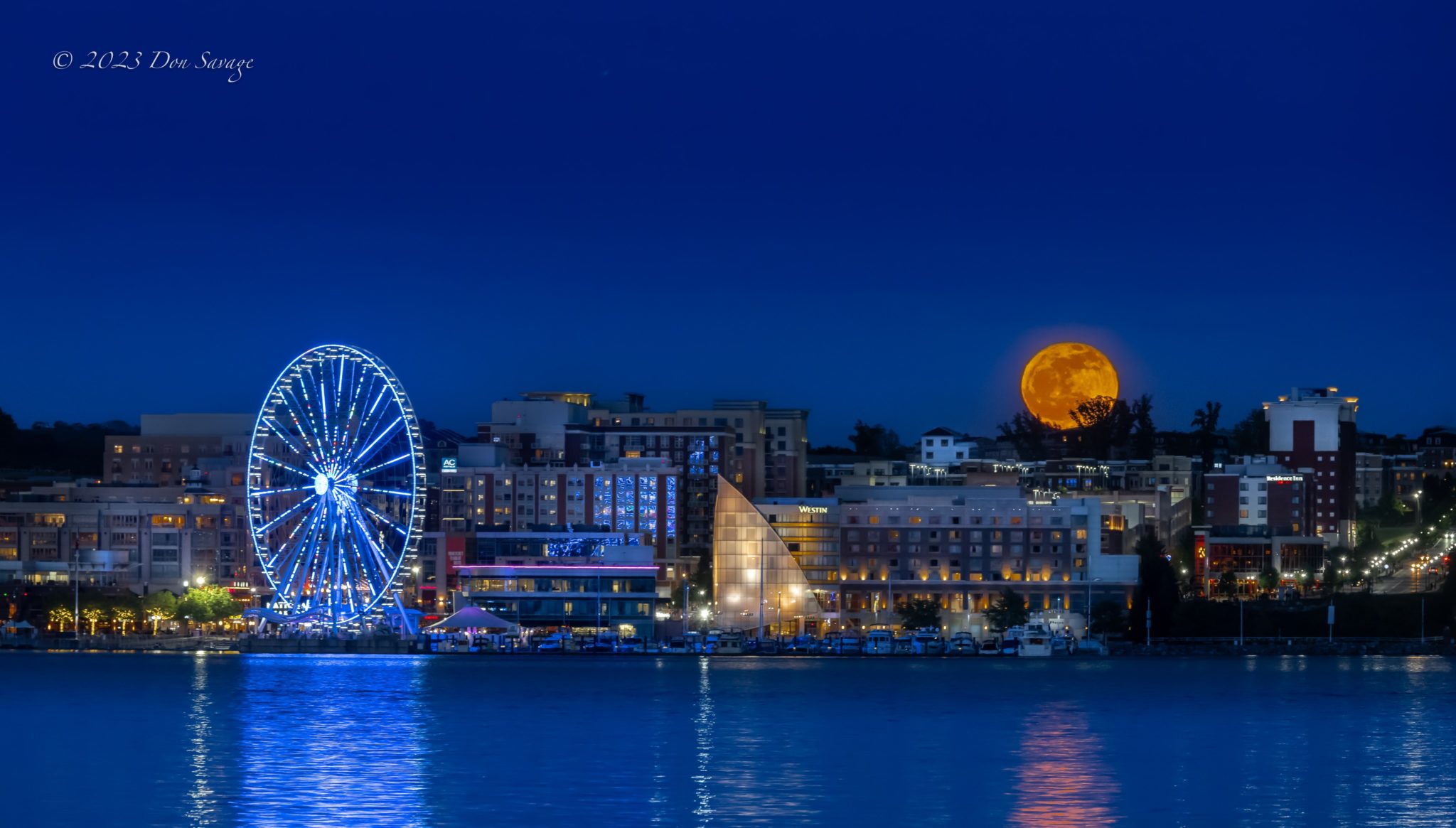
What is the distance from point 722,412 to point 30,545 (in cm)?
3227

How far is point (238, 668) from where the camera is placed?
83.6 m

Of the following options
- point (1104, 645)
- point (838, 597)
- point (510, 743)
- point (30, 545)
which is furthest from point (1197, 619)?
point (30, 545)

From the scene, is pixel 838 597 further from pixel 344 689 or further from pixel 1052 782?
pixel 1052 782

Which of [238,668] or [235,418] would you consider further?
[235,418]

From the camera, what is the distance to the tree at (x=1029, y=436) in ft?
417

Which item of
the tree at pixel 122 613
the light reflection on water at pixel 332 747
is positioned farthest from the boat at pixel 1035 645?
the tree at pixel 122 613

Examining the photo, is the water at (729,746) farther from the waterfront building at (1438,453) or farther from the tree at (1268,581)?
the waterfront building at (1438,453)

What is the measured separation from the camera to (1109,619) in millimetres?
89188

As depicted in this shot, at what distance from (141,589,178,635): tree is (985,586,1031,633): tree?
30.9 m

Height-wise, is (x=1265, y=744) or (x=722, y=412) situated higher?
(x=722, y=412)

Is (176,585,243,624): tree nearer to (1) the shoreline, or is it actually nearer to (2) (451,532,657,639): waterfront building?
(1) the shoreline

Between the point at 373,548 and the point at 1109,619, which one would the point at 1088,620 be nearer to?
the point at 1109,619

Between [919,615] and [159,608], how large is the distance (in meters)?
29.0

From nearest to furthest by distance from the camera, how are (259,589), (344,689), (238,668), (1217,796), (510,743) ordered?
(1217,796) → (510,743) → (344,689) → (238,668) → (259,589)
